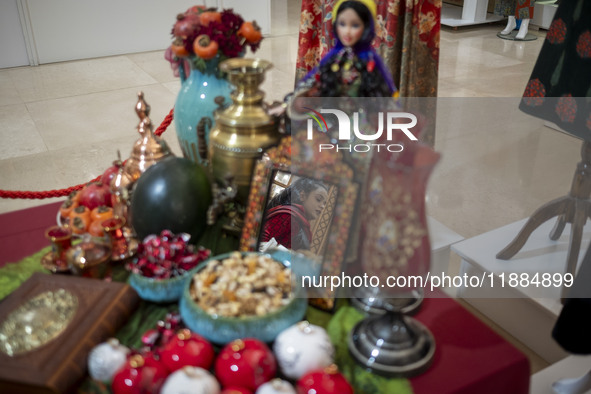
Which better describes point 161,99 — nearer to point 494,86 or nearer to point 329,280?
point 494,86

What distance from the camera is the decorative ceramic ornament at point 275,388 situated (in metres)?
0.81

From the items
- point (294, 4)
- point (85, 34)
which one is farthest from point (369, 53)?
point (294, 4)

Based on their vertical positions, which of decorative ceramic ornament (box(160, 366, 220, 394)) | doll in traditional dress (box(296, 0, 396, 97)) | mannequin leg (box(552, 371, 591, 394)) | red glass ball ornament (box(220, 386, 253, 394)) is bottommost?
mannequin leg (box(552, 371, 591, 394))

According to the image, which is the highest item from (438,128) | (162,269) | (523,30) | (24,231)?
(162,269)

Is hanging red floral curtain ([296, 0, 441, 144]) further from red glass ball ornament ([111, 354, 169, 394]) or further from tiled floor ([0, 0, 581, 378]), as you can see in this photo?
red glass ball ornament ([111, 354, 169, 394])

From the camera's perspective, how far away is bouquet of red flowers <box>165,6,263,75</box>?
1321 millimetres

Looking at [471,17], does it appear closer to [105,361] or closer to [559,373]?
[559,373]

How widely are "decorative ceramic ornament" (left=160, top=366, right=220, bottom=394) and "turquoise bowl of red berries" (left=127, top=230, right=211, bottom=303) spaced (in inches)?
9.3

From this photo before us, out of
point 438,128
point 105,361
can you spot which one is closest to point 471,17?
point 438,128

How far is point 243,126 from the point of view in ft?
3.95

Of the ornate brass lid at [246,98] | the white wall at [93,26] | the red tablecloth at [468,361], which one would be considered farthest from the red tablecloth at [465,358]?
the white wall at [93,26]

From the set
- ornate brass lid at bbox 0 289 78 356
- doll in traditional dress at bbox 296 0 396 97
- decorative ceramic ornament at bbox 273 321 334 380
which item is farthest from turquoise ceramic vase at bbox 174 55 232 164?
decorative ceramic ornament at bbox 273 321 334 380

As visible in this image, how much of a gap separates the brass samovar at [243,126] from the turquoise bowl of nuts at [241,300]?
0.25 meters

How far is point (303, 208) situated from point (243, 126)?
8.5 inches
